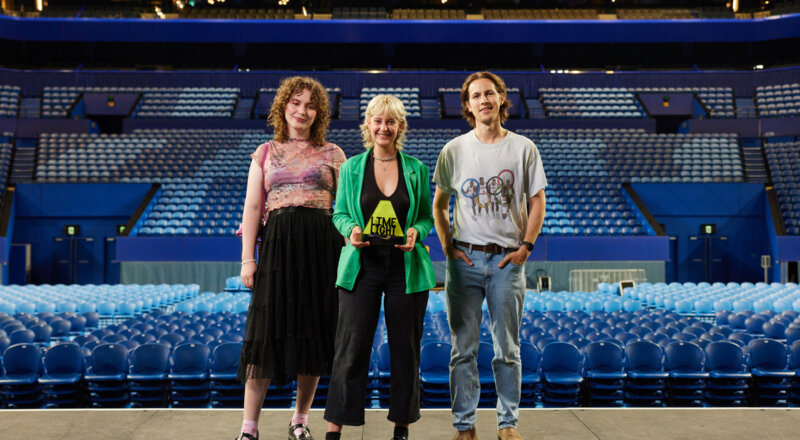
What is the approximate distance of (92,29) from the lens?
27.5m

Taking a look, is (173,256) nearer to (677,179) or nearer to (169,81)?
(169,81)

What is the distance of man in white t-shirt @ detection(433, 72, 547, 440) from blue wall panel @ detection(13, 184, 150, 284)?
62.5ft

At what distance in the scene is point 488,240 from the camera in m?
3.39

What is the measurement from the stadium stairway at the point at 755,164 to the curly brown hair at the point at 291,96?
21.3 meters

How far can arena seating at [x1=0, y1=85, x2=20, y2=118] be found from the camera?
83.7 feet

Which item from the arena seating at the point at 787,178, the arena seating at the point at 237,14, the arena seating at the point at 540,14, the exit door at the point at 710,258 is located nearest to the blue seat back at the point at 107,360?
the exit door at the point at 710,258

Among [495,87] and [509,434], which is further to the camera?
[495,87]

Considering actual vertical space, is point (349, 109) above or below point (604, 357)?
above

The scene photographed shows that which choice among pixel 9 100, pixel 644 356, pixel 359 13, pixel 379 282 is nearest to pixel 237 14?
pixel 359 13

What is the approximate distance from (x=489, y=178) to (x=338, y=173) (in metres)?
0.75

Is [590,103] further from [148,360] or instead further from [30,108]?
[148,360]

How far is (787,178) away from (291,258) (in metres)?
22.0

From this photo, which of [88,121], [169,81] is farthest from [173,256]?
[169,81]

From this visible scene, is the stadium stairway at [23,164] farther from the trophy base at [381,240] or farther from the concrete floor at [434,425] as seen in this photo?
the trophy base at [381,240]
